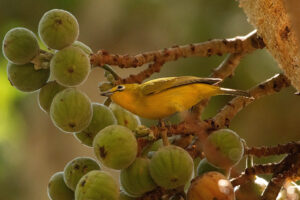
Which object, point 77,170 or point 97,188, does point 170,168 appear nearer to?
point 97,188

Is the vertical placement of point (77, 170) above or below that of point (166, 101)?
below

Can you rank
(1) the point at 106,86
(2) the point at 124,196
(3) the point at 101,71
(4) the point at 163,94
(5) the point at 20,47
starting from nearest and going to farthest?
(2) the point at 124,196 → (5) the point at 20,47 → (1) the point at 106,86 → (4) the point at 163,94 → (3) the point at 101,71

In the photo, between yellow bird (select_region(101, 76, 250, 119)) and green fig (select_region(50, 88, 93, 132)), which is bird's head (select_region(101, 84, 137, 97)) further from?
green fig (select_region(50, 88, 93, 132))

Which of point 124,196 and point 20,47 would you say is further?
point 20,47

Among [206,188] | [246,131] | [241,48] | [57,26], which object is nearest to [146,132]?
[206,188]

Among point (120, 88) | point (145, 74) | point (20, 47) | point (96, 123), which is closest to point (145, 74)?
point (145, 74)

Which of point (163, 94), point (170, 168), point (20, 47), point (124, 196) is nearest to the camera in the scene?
point (170, 168)

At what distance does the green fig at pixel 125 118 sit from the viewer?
182 centimetres

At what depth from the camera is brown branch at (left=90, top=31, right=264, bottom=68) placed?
1.83 m

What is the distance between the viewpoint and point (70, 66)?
5.47ft

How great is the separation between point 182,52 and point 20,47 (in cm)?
64

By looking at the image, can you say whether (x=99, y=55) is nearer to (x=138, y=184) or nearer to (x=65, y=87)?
(x=65, y=87)

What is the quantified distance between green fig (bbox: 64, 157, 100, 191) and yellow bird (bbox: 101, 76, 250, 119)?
300 mm

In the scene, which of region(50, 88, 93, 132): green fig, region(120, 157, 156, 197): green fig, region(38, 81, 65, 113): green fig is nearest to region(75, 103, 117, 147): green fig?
region(50, 88, 93, 132): green fig
